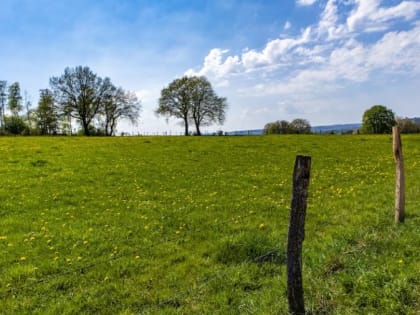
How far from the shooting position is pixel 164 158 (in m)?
26.0

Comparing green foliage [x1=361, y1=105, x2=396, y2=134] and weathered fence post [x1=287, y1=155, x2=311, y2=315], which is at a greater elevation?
green foliage [x1=361, y1=105, x2=396, y2=134]

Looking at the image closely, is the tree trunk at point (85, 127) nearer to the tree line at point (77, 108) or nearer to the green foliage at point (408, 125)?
the tree line at point (77, 108)

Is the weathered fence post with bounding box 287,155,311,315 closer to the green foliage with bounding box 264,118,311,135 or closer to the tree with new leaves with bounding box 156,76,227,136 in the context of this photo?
the tree with new leaves with bounding box 156,76,227,136

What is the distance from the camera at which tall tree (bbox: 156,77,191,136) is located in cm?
7425

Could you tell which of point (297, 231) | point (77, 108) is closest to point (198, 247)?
point (297, 231)

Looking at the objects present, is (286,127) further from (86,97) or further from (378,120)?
(86,97)

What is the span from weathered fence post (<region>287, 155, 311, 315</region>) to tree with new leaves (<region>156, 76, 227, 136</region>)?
71.2 meters

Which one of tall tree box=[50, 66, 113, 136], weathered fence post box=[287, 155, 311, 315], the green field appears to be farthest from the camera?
tall tree box=[50, 66, 113, 136]

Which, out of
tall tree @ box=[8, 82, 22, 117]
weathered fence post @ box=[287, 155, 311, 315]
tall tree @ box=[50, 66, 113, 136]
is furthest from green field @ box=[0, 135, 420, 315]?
tall tree @ box=[8, 82, 22, 117]

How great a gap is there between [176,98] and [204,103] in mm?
6539

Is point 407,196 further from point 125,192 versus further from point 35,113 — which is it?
point 35,113

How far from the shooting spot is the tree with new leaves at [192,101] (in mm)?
74250

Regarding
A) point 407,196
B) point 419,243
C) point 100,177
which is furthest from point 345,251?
point 100,177

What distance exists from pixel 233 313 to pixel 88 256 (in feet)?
13.7
